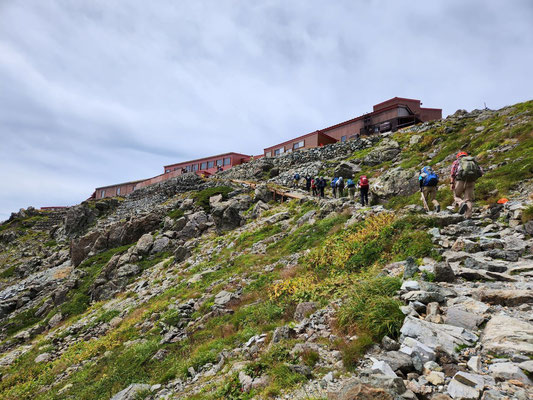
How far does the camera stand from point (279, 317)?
8531 mm

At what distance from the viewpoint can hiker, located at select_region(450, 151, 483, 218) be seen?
10508mm

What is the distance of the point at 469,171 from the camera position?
415 inches

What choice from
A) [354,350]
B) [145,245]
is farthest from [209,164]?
[354,350]

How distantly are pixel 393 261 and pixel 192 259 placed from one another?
17475mm

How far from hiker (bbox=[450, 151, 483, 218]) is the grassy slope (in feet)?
6.78

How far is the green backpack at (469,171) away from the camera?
34.6ft

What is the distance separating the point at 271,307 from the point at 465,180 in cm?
921

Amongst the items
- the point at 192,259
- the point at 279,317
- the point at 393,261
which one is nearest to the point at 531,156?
the point at 393,261


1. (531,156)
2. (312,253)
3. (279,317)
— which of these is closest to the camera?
(279,317)

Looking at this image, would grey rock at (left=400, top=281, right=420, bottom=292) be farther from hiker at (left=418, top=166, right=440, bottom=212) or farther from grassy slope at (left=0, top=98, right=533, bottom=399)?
hiker at (left=418, top=166, right=440, bottom=212)

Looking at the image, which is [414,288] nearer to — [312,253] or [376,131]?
[312,253]

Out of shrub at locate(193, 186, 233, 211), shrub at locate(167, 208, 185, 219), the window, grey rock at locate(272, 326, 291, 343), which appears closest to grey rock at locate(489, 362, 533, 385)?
grey rock at locate(272, 326, 291, 343)

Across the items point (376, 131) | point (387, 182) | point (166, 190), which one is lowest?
point (387, 182)

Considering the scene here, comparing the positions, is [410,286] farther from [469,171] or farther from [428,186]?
[428,186]
